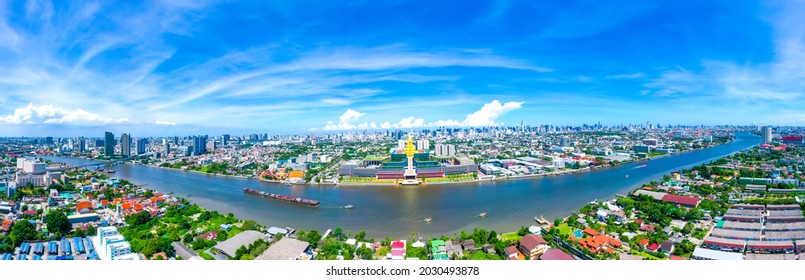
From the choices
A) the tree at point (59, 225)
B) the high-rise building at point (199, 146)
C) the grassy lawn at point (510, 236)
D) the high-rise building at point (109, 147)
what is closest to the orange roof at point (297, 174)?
the tree at point (59, 225)

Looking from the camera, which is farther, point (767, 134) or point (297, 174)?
point (297, 174)

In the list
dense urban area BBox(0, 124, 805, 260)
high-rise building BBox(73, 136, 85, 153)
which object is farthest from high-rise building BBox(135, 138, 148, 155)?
dense urban area BBox(0, 124, 805, 260)

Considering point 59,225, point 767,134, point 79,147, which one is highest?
point 767,134

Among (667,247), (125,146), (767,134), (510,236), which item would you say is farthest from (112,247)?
(125,146)

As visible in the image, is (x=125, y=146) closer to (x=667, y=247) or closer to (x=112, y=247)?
(x=112, y=247)

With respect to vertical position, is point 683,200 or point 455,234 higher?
point 683,200

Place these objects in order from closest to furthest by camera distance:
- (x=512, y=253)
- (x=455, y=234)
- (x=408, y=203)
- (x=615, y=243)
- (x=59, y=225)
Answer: (x=512, y=253)
(x=615, y=243)
(x=59, y=225)
(x=455, y=234)
(x=408, y=203)

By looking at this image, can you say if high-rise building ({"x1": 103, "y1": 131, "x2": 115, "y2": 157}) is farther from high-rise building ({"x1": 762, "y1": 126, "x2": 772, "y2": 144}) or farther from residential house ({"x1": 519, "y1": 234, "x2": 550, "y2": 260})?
high-rise building ({"x1": 762, "y1": 126, "x2": 772, "y2": 144})

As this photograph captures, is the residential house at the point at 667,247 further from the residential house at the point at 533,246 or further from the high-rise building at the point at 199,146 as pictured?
the high-rise building at the point at 199,146

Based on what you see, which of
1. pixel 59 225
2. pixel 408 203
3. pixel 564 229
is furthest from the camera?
pixel 408 203
